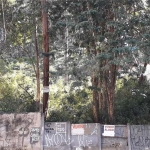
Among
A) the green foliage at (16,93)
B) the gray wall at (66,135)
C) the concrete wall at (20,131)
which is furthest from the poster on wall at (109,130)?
the green foliage at (16,93)

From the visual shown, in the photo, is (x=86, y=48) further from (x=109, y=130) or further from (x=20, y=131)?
A: (x=20, y=131)

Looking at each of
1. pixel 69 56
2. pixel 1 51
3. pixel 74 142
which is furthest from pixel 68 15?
pixel 74 142

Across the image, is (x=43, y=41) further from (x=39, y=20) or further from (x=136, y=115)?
(x=136, y=115)

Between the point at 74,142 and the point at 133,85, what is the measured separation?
4974 millimetres

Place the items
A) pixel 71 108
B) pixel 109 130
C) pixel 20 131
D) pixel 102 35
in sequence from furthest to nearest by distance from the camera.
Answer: pixel 71 108 < pixel 20 131 < pixel 109 130 < pixel 102 35

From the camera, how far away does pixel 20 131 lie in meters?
10.1

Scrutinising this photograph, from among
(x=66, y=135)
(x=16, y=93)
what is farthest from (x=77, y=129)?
(x=16, y=93)

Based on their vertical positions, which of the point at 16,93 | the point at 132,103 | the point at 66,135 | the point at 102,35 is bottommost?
the point at 66,135

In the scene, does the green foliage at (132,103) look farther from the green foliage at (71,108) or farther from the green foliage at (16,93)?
the green foliage at (16,93)

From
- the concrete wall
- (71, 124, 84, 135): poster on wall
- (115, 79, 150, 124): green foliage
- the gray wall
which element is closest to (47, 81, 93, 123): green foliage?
(71, 124, 84, 135): poster on wall

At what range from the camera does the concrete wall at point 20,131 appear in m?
10.0

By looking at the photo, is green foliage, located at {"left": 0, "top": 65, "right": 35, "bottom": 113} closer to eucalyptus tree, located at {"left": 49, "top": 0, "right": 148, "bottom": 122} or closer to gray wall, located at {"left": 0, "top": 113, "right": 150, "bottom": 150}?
gray wall, located at {"left": 0, "top": 113, "right": 150, "bottom": 150}

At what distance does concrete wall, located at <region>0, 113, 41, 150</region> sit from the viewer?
32.9 feet

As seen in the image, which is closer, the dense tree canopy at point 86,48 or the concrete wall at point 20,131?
the dense tree canopy at point 86,48
